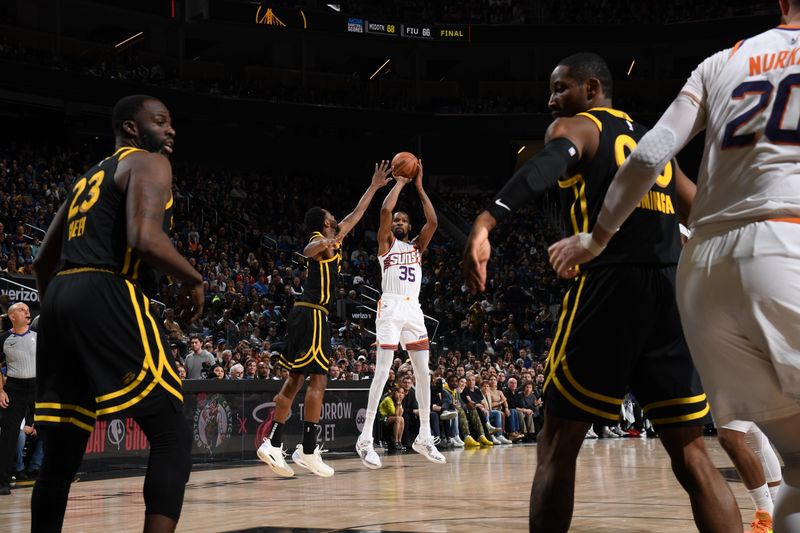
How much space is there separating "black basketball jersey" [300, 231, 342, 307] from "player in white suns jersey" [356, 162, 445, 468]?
73 centimetres

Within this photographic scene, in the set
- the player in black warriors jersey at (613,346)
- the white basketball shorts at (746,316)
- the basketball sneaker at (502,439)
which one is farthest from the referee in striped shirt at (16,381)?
the basketball sneaker at (502,439)

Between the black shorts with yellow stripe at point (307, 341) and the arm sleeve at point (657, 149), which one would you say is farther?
the black shorts with yellow stripe at point (307, 341)

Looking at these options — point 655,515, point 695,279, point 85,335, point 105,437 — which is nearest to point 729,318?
point 695,279

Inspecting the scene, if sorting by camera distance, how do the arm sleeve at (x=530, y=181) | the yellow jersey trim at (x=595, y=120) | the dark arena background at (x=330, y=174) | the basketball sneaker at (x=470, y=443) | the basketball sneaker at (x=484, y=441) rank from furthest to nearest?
the basketball sneaker at (x=484, y=441)
the basketball sneaker at (x=470, y=443)
the dark arena background at (x=330, y=174)
the yellow jersey trim at (x=595, y=120)
the arm sleeve at (x=530, y=181)

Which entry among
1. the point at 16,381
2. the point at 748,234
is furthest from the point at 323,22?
the point at 748,234

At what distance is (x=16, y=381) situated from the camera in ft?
27.6

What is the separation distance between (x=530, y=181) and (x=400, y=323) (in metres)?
6.48

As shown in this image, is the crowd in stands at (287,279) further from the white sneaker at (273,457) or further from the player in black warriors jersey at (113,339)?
the player in black warriors jersey at (113,339)

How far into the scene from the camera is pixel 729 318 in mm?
2328

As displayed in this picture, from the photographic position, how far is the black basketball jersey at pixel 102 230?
3.42 metres

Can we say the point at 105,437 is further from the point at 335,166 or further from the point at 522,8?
the point at 522,8

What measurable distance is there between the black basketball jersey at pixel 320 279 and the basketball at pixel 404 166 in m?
0.98

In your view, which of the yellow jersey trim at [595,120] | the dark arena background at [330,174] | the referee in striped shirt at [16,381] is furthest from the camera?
the dark arena background at [330,174]

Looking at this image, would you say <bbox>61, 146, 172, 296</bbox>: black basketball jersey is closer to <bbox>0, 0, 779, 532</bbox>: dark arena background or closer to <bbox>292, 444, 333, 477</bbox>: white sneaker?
<bbox>0, 0, 779, 532</bbox>: dark arena background
